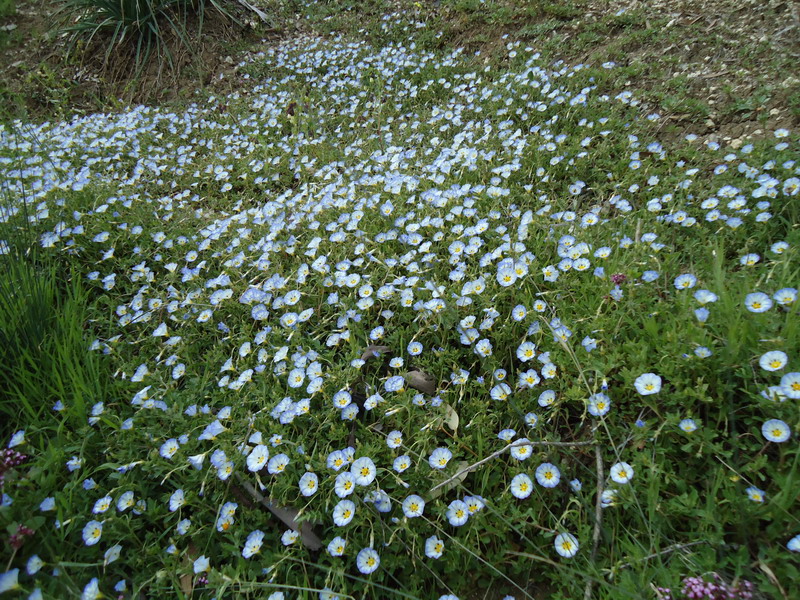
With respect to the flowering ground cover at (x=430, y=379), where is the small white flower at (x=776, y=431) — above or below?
above

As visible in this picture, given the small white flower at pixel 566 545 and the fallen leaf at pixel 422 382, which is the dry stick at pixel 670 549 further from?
the fallen leaf at pixel 422 382

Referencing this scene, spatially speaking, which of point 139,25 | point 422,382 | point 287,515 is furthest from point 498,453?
point 139,25

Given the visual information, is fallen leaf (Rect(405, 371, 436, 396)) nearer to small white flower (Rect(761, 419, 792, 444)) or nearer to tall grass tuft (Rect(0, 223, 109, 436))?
small white flower (Rect(761, 419, 792, 444))

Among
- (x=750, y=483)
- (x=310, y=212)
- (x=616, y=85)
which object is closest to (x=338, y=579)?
(x=750, y=483)

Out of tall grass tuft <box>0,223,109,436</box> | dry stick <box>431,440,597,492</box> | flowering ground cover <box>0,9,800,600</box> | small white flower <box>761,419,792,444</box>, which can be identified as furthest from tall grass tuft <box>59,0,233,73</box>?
small white flower <box>761,419,792,444</box>

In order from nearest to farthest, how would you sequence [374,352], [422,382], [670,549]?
[670,549] < [422,382] < [374,352]

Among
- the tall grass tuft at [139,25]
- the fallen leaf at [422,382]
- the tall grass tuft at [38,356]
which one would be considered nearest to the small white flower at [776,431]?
the fallen leaf at [422,382]

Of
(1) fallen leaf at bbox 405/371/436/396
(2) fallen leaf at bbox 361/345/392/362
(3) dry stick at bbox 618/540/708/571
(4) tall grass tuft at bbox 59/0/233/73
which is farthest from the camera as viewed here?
(4) tall grass tuft at bbox 59/0/233/73

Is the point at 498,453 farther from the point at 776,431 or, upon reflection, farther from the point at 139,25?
the point at 139,25
